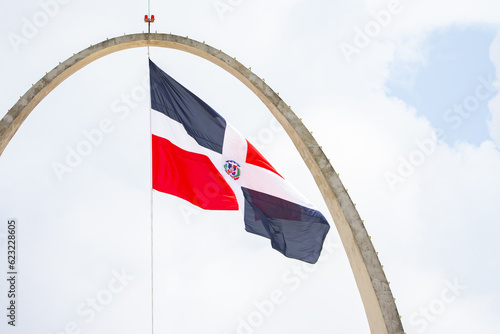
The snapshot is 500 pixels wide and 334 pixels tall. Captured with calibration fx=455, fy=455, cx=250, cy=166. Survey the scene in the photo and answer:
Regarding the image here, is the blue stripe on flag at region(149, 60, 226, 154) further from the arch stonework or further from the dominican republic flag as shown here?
the arch stonework

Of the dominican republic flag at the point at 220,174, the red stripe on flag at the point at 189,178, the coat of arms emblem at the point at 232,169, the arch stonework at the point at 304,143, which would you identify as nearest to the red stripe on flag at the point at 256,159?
the dominican republic flag at the point at 220,174

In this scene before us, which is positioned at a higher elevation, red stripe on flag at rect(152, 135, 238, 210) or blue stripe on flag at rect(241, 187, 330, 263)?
red stripe on flag at rect(152, 135, 238, 210)

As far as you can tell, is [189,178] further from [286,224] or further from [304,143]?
[304,143]

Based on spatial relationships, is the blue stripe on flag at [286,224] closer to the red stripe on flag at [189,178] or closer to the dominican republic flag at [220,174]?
the dominican republic flag at [220,174]

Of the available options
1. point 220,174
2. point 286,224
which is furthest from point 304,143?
point 220,174

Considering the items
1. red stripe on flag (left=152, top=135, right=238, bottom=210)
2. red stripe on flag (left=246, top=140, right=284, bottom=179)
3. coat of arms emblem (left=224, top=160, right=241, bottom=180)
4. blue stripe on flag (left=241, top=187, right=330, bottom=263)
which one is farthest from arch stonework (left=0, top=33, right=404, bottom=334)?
red stripe on flag (left=152, top=135, right=238, bottom=210)

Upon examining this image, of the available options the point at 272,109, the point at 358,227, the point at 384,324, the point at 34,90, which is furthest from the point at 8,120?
the point at 384,324
